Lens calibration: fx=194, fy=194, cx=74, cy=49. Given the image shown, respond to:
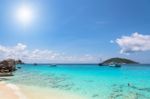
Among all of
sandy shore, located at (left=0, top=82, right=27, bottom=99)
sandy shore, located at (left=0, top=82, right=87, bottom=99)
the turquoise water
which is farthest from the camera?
the turquoise water

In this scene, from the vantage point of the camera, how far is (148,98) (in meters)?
15.7

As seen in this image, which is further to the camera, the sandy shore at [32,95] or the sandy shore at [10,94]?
the sandy shore at [32,95]

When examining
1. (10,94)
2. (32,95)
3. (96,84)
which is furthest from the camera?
(96,84)

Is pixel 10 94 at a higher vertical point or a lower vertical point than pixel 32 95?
higher

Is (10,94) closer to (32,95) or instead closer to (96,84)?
(32,95)

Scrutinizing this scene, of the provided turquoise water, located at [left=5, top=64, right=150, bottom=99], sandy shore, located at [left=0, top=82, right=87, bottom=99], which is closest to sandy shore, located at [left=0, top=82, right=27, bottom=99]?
sandy shore, located at [left=0, top=82, right=87, bottom=99]

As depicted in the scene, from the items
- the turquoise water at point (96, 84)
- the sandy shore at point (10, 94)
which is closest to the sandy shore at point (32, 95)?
the sandy shore at point (10, 94)

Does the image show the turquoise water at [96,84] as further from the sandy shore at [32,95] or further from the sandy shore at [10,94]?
the sandy shore at [10,94]

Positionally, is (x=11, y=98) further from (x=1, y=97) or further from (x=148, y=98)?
(x=148, y=98)

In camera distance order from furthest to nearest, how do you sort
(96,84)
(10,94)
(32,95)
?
(96,84) → (32,95) → (10,94)

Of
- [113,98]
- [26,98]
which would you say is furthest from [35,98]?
[113,98]

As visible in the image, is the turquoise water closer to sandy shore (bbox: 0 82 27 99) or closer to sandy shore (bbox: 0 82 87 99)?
sandy shore (bbox: 0 82 87 99)

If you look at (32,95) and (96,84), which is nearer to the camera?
(32,95)

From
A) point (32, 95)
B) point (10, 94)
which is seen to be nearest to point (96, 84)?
point (32, 95)
